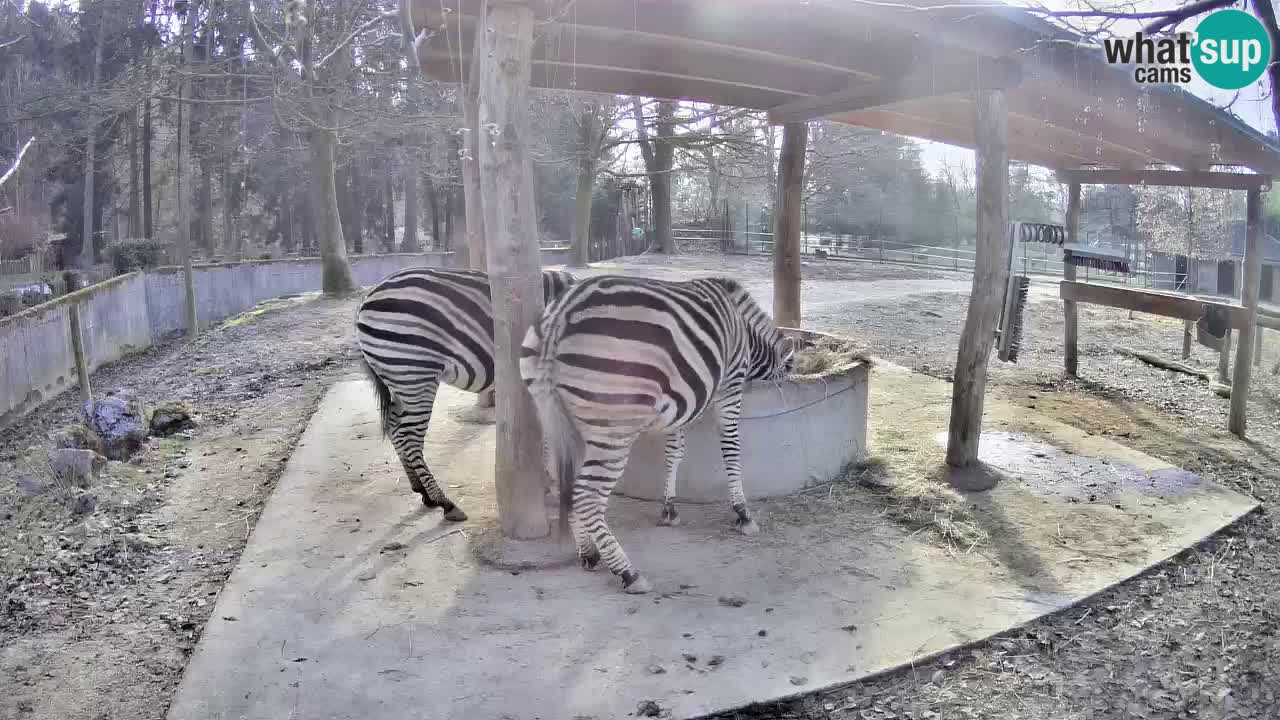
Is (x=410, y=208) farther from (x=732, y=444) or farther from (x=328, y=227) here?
(x=732, y=444)

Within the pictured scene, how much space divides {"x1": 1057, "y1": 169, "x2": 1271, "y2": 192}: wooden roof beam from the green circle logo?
3774 millimetres

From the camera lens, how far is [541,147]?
21141 mm

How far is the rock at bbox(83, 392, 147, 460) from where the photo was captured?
7223mm

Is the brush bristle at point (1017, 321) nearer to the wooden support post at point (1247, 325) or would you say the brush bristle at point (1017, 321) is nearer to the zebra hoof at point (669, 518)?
the wooden support post at point (1247, 325)

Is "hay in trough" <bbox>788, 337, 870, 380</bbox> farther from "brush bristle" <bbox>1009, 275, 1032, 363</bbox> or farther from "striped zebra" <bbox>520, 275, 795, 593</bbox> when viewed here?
"striped zebra" <bbox>520, 275, 795, 593</bbox>

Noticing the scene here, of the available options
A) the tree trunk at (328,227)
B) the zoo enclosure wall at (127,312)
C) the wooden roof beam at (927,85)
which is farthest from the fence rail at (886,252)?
the wooden roof beam at (927,85)

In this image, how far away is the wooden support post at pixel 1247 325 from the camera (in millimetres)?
8047

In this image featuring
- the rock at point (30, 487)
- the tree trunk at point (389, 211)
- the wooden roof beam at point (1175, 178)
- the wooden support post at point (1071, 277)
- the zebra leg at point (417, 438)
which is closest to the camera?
the zebra leg at point (417, 438)

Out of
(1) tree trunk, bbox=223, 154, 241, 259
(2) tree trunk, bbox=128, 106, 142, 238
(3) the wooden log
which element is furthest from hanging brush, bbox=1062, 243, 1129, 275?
(1) tree trunk, bbox=223, 154, 241, 259

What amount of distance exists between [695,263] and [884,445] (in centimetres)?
1530

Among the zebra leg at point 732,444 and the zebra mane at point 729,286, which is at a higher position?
the zebra mane at point 729,286

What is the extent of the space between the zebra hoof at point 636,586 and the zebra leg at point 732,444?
1133 millimetres

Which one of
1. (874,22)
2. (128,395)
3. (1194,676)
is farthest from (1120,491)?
(128,395)

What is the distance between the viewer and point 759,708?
3.50 metres
